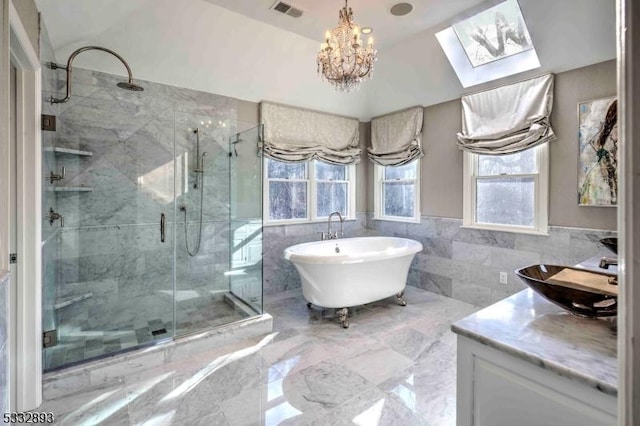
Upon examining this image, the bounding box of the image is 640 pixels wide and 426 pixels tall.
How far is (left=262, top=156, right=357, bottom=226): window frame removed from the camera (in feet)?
13.7

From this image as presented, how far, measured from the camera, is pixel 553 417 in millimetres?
850

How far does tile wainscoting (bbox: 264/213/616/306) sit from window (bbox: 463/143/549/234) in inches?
5.2

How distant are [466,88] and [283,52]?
2123 mm

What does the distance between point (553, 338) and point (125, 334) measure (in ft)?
10.2

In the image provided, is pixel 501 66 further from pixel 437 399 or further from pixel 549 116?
pixel 437 399

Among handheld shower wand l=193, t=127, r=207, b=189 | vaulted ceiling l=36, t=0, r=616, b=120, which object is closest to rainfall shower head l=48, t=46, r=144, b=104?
vaulted ceiling l=36, t=0, r=616, b=120

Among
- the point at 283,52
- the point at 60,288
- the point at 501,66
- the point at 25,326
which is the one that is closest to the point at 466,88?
the point at 501,66

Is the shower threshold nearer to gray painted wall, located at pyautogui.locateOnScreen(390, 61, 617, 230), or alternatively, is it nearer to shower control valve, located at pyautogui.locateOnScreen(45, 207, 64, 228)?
shower control valve, located at pyautogui.locateOnScreen(45, 207, 64, 228)

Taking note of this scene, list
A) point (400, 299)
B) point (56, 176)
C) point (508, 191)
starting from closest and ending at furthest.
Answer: point (56, 176) < point (508, 191) < point (400, 299)

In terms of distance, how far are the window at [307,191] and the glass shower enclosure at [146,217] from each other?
1.89 feet

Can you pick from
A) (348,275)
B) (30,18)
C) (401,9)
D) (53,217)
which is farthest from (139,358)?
(401,9)

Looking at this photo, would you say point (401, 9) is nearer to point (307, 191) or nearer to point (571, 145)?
point (571, 145)

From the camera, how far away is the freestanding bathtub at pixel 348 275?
3049 mm

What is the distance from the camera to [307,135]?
4.31 m
